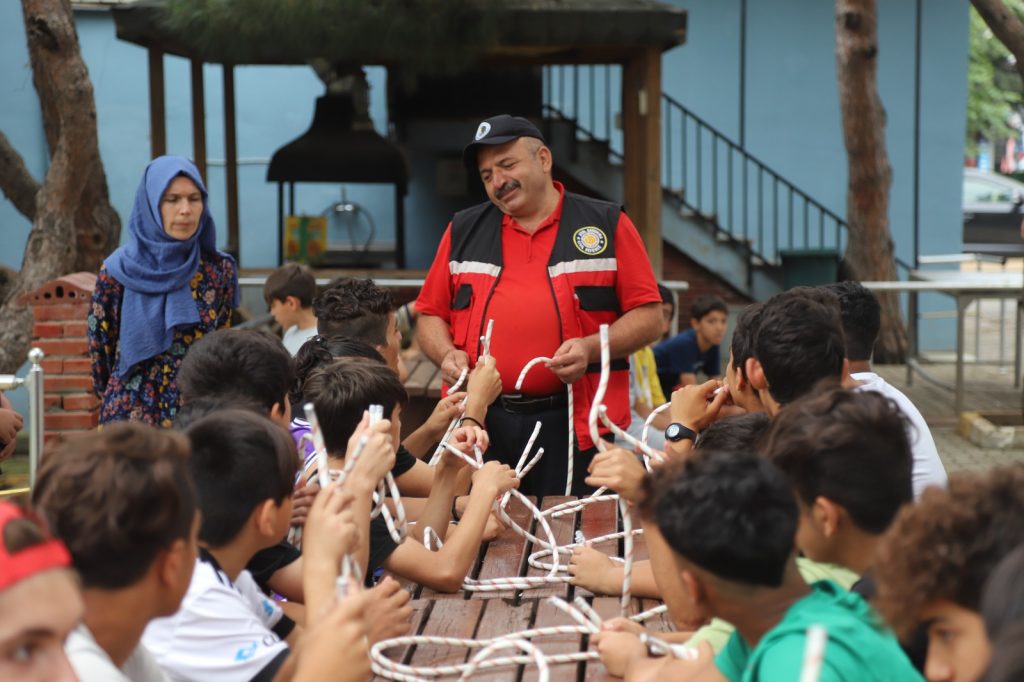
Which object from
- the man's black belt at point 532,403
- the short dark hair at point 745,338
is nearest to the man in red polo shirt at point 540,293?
the man's black belt at point 532,403

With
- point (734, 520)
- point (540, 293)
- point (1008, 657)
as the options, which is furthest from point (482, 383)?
point (1008, 657)

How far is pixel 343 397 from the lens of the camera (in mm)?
3158

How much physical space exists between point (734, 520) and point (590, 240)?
104 inches

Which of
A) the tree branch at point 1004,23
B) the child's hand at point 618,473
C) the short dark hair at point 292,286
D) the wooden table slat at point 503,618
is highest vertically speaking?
the tree branch at point 1004,23

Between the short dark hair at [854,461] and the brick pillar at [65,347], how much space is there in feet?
17.9

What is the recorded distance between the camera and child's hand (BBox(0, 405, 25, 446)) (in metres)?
4.35

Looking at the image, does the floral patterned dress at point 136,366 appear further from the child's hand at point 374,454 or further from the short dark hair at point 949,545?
the short dark hair at point 949,545

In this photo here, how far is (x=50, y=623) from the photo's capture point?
1.50m

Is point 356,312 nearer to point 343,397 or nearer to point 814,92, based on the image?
point 343,397

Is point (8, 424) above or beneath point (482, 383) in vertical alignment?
beneath

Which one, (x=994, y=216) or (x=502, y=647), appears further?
(x=994, y=216)

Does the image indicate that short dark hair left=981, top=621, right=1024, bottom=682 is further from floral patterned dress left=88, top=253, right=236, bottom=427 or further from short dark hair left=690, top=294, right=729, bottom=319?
short dark hair left=690, top=294, right=729, bottom=319

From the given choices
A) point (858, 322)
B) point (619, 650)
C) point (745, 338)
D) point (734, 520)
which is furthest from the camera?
point (858, 322)

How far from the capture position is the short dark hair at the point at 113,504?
70.7 inches
